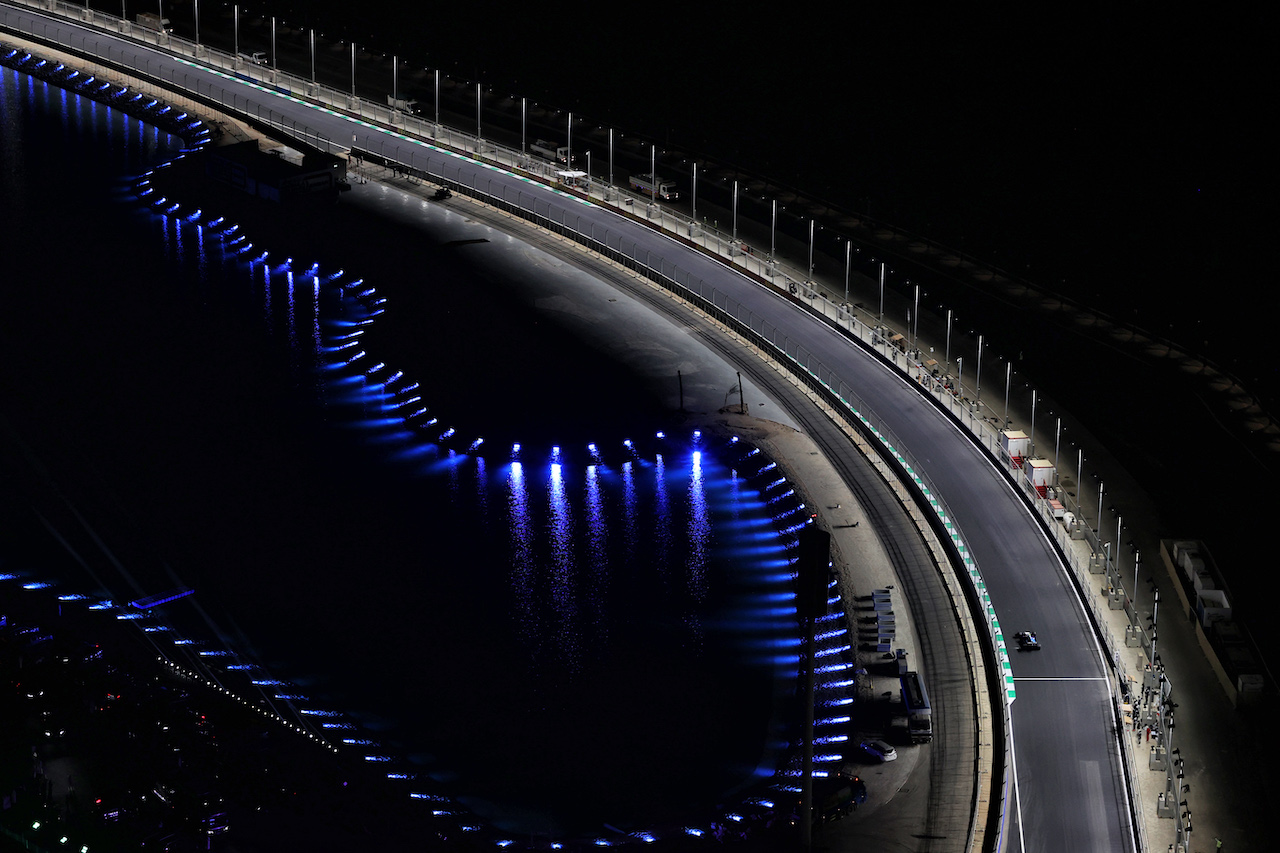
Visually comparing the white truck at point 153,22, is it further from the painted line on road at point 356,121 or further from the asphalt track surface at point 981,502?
the asphalt track surface at point 981,502

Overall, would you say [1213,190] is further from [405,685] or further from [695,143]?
[405,685]

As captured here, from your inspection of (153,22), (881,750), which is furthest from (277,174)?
(881,750)

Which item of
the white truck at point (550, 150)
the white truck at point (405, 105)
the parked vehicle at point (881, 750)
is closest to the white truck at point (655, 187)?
the white truck at point (550, 150)

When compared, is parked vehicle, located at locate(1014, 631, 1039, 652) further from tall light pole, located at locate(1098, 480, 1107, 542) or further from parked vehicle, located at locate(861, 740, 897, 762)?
tall light pole, located at locate(1098, 480, 1107, 542)

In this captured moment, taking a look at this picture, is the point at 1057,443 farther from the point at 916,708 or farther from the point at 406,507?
the point at 406,507

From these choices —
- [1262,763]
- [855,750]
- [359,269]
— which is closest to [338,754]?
[855,750]
